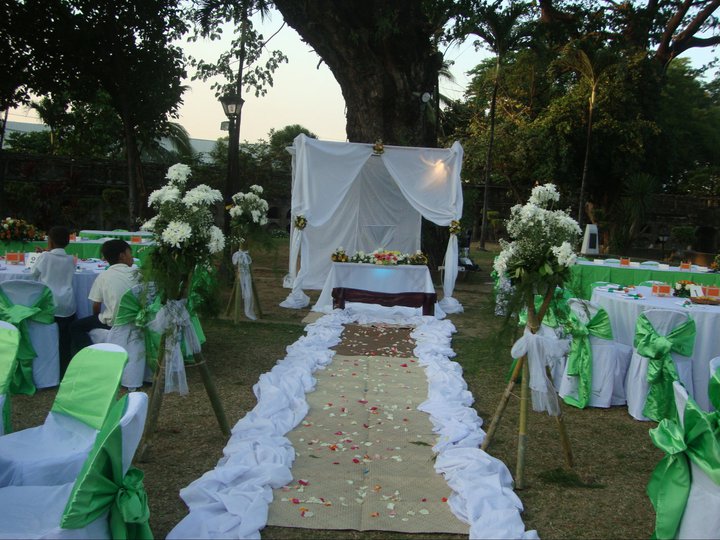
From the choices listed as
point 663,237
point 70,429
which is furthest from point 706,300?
point 663,237

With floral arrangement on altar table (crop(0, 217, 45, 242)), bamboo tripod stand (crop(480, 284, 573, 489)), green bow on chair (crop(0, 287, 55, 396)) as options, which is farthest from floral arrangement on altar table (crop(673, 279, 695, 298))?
floral arrangement on altar table (crop(0, 217, 45, 242))

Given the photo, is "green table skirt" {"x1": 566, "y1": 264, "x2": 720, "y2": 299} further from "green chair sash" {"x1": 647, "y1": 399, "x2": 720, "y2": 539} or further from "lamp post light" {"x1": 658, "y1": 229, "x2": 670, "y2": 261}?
"lamp post light" {"x1": 658, "y1": 229, "x2": 670, "y2": 261}

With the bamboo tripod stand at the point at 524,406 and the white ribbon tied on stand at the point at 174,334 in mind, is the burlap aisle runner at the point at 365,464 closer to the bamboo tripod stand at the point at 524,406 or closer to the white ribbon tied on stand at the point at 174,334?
the bamboo tripod stand at the point at 524,406

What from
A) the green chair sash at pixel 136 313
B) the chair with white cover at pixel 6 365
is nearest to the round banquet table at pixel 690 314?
the green chair sash at pixel 136 313

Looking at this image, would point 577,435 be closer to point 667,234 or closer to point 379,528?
point 379,528

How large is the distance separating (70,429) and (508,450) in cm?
285

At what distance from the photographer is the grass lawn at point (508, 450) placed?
11.1ft

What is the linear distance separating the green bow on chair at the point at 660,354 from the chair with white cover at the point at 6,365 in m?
4.48

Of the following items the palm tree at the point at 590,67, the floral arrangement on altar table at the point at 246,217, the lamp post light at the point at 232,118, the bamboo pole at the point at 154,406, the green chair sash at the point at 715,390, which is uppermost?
the palm tree at the point at 590,67

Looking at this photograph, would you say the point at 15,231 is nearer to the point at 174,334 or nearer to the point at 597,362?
the point at 174,334

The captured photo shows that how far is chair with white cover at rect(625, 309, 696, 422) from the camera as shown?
16.3 ft

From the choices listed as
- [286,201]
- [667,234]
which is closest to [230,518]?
[286,201]

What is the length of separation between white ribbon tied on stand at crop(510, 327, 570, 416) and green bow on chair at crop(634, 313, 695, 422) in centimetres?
148

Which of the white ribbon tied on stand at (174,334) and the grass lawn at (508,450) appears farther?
the white ribbon tied on stand at (174,334)
